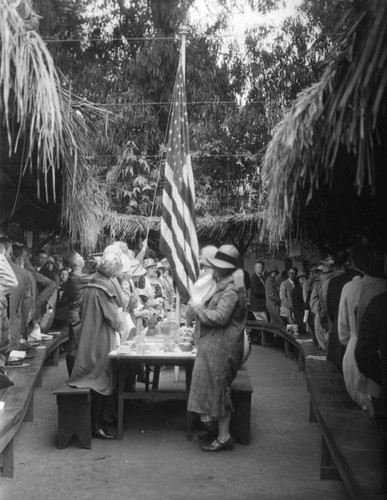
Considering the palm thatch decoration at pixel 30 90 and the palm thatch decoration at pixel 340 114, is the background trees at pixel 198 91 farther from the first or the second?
the palm thatch decoration at pixel 340 114

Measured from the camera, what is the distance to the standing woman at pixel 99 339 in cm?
695

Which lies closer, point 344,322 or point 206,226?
point 344,322

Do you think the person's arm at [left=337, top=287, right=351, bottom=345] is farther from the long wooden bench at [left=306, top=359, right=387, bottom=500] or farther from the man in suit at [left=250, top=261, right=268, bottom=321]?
the man in suit at [left=250, top=261, right=268, bottom=321]

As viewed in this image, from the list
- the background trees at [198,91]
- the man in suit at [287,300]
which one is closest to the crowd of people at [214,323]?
the man in suit at [287,300]

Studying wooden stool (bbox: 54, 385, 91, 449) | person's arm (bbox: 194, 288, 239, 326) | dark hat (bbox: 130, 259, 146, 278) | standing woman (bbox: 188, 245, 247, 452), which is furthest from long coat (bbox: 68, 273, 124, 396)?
dark hat (bbox: 130, 259, 146, 278)

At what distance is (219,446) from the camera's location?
263 inches

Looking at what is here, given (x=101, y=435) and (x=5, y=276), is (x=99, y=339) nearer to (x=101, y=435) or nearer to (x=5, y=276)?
(x=101, y=435)

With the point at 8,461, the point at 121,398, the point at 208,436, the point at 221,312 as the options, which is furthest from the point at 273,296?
the point at 8,461

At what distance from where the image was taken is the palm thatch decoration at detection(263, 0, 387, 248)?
11.2ft

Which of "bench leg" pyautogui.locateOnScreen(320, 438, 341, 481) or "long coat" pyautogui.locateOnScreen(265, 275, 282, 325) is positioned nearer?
"bench leg" pyautogui.locateOnScreen(320, 438, 341, 481)

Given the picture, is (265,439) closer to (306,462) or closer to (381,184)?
(306,462)

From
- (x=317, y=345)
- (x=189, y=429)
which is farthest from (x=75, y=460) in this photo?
(x=317, y=345)

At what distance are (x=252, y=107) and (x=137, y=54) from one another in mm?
4203

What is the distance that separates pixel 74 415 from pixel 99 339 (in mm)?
817
